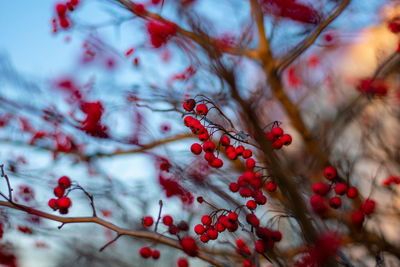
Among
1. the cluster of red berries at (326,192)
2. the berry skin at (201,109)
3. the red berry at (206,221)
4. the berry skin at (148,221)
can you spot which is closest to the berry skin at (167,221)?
the berry skin at (148,221)

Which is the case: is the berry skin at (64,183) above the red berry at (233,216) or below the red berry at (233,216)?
below

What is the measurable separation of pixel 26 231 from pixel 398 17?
16.5 feet

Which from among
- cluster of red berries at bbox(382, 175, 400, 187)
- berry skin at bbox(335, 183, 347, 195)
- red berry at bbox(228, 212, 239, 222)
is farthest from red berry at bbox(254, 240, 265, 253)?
cluster of red berries at bbox(382, 175, 400, 187)

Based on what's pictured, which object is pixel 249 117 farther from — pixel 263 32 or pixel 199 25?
pixel 263 32

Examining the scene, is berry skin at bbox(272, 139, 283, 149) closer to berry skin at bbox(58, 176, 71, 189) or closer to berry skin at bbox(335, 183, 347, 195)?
berry skin at bbox(335, 183, 347, 195)

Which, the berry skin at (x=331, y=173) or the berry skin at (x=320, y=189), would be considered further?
the berry skin at (x=331, y=173)

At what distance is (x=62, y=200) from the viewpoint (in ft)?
7.09

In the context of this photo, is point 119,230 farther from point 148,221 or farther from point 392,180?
point 392,180

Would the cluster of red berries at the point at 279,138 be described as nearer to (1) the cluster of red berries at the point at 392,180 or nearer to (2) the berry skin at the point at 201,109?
(2) the berry skin at the point at 201,109

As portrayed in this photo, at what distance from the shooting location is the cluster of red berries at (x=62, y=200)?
2.15m

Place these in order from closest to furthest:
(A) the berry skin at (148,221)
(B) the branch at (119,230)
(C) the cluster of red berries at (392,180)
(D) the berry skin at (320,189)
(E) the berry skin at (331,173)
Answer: (B) the branch at (119,230) < (D) the berry skin at (320,189) < (E) the berry skin at (331,173) < (A) the berry skin at (148,221) < (C) the cluster of red berries at (392,180)

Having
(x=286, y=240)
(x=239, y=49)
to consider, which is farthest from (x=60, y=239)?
(x=239, y=49)

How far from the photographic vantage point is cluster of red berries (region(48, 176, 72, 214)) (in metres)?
2.15

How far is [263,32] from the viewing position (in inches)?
145
